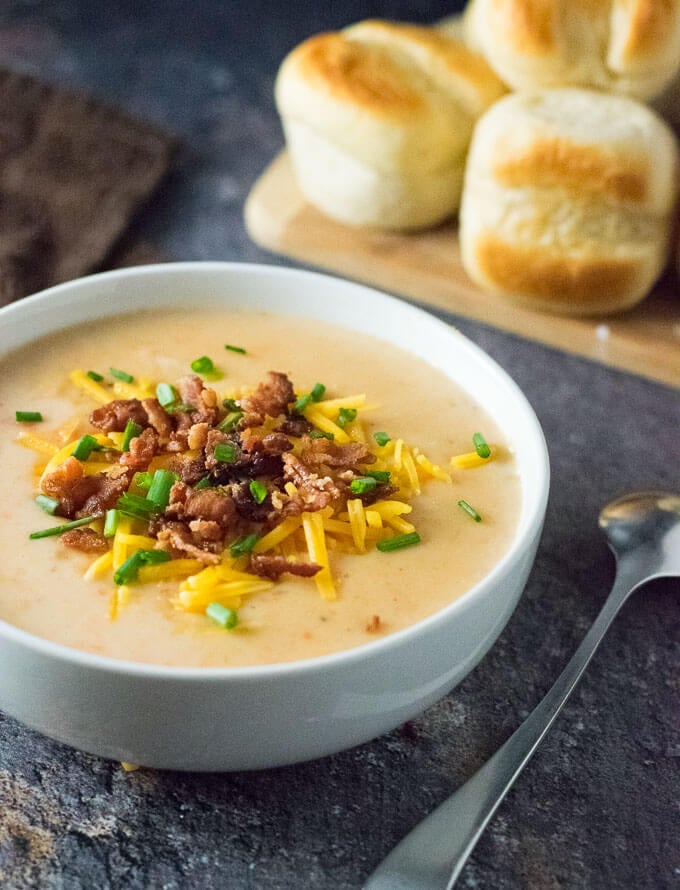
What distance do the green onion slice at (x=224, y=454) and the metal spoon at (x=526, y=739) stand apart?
0.68 m

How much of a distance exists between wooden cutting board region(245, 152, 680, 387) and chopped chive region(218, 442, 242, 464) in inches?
51.0

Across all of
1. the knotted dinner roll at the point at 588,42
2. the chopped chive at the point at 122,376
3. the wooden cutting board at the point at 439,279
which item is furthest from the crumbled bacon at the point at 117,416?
the knotted dinner roll at the point at 588,42

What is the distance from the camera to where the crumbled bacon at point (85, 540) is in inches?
72.3

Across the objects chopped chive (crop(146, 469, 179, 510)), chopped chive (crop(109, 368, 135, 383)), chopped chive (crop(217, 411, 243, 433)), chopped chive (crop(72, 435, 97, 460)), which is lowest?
chopped chive (crop(217, 411, 243, 433))

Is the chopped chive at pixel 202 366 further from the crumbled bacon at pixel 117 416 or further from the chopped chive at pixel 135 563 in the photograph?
the chopped chive at pixel 135 563

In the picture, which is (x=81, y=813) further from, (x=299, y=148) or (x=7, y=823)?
(x=299, y=148)

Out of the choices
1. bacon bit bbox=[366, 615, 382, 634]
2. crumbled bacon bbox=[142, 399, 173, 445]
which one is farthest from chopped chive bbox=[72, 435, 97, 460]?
bacon bit bbox=[366, 615, 382, 634]

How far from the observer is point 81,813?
5.91 feet

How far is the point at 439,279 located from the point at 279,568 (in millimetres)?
1518

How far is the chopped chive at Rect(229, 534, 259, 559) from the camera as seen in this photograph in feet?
5.95

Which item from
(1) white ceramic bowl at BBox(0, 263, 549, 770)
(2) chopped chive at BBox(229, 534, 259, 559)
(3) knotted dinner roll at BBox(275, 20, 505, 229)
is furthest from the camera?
(3) knotted dinner roll at BBox(275, 20, 505, 229)

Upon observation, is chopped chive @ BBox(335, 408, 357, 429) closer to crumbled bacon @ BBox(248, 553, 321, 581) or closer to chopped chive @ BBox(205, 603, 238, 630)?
crumbled bacon @ BBox(248, 553, 321, 581)

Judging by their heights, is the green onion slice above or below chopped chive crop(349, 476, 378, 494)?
above

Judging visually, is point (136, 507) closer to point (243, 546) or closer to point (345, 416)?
point (243, 546)
